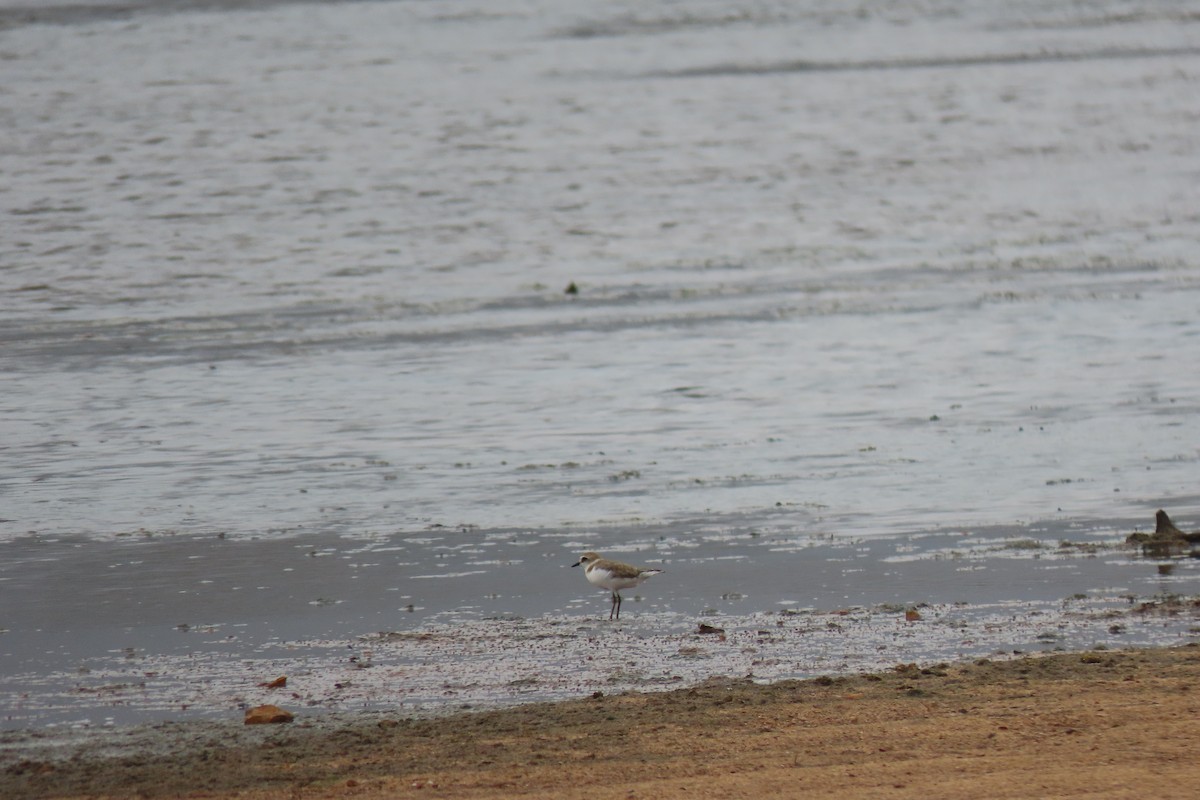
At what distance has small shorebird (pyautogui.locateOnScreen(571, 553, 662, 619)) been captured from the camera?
9156 mm

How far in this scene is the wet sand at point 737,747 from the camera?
6.41m

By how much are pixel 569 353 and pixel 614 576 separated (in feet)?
24.7

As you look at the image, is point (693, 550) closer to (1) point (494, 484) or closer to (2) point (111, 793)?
(1) point (494, 484)

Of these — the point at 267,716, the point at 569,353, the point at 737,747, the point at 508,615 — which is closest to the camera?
the point at 737,747

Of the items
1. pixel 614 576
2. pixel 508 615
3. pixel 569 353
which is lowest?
pixel 508 615

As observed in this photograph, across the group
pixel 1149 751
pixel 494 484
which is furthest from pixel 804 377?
pixel 1149 751

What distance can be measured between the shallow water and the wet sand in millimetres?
579

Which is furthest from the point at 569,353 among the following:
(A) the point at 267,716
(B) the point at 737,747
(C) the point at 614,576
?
(B) the point at 737,747

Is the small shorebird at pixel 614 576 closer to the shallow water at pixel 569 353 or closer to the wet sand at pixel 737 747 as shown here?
the shallow water at pixel 569 353

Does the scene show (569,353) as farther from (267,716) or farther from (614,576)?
(267,716)

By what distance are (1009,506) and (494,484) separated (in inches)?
124

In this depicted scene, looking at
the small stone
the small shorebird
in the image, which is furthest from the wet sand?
the small shorebird

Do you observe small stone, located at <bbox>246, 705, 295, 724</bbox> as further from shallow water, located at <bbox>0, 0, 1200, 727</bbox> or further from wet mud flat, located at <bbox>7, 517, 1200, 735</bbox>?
shallow water, located at <bbox>0, 0, 1200, 727</bbox>

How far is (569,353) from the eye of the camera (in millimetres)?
16562
